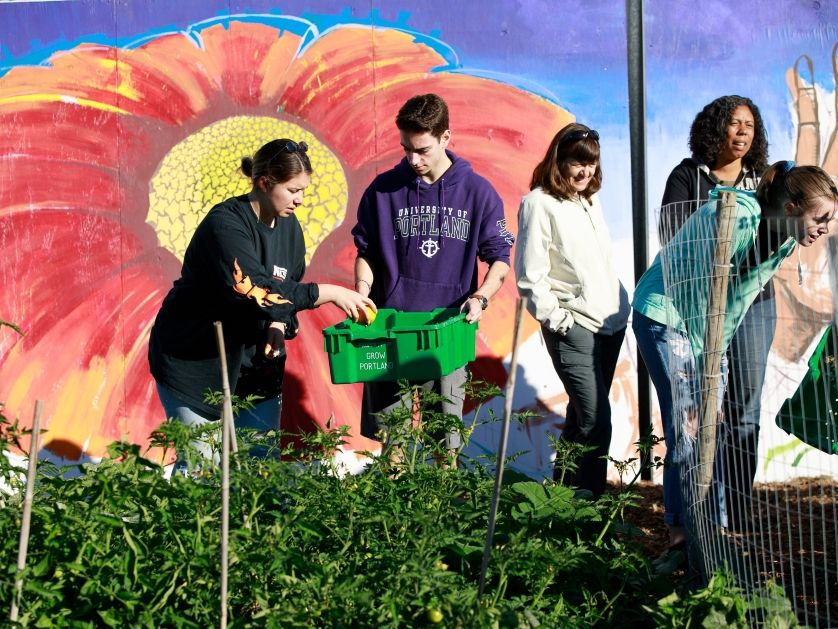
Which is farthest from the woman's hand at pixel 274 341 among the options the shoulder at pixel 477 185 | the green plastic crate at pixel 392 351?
the shoulder at pixel 477 185

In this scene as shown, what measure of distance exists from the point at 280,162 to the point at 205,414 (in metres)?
1.02

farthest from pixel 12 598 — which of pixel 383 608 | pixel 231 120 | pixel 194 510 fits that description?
pixel 231 120

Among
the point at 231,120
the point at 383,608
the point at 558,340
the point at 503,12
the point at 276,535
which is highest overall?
the point at 503,12

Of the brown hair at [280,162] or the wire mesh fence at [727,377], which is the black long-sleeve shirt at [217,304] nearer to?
the brown hair at [280,162]

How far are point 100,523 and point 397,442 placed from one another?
1196mm

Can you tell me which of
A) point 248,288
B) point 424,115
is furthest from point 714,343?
point 248,288

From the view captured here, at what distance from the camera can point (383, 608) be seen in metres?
2.51

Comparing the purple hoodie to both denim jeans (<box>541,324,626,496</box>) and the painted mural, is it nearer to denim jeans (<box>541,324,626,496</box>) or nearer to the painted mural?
denim jeans (<box>541,324,626,496</box>)

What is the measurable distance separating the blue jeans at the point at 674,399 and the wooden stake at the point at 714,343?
5 centimetres

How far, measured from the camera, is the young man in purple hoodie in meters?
4.53

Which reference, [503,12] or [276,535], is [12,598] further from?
[503,12]

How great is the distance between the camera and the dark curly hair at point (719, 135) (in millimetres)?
4570

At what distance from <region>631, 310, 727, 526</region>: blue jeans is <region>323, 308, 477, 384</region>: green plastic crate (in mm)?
768

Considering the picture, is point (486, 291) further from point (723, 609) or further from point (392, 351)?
→ point (723, 609)
